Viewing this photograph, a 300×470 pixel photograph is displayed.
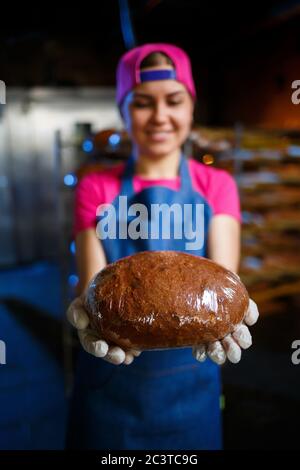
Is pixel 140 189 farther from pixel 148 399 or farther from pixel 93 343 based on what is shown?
pixel 148 399

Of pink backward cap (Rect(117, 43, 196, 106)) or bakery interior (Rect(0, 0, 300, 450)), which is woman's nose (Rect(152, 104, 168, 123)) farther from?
bakery interior (Rect(0, 0, 300, 450))

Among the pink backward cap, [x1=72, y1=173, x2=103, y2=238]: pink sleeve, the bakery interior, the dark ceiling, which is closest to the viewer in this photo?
the pink backward cap

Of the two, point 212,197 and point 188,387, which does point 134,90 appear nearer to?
point 212,197

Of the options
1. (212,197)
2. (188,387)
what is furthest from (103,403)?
(212,197)

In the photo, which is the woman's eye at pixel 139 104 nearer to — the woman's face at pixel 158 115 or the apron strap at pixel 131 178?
the woman's face at pixel 158 115

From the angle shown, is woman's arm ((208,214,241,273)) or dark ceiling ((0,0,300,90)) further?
dark ceiling ((0,0,300,90))

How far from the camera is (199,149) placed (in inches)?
80.3

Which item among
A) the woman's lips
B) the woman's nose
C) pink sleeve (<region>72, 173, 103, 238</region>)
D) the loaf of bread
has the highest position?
the woman's nose

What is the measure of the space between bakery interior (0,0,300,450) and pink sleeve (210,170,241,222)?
32cm

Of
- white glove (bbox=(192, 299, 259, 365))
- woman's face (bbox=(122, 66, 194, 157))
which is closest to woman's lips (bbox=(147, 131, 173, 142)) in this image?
woman's face (bbox=(122, 66, 194, 157))

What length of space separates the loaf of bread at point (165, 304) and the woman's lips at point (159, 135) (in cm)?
43

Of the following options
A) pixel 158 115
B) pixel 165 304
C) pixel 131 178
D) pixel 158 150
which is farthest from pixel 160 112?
pixel 165 304

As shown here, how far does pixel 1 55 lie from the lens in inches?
66.4

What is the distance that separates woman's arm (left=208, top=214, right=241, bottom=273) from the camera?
3.66ft
